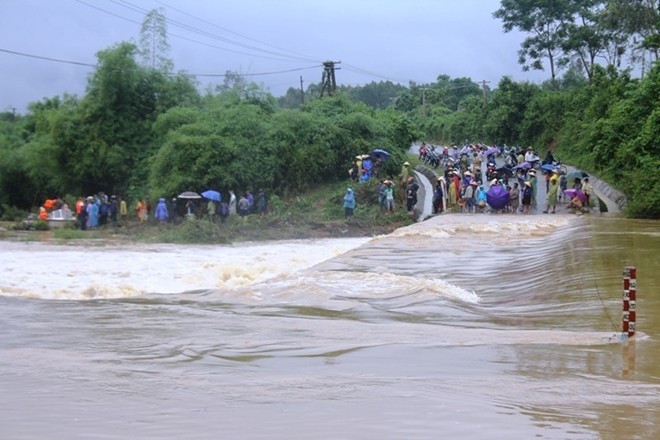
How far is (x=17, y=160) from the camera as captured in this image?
46.3 metres

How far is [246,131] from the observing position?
124 ft

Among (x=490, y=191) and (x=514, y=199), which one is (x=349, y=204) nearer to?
(x=490, y=191)

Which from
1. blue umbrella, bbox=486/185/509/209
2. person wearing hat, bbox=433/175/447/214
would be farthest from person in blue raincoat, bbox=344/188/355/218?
blue umbrella, bbox=486/185/509/209

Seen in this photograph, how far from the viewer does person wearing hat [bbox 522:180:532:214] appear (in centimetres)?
2886

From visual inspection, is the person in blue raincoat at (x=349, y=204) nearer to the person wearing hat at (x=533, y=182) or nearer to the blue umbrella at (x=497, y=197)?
the blue umbrella at (x=497, y=197)

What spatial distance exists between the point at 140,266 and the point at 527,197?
46.9 feet

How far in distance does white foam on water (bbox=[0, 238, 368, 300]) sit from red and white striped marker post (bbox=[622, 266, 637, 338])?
1029cm

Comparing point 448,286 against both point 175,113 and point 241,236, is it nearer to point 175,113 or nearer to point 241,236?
point 241,236

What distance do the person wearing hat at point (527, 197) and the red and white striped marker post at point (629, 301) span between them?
20023 millimetres

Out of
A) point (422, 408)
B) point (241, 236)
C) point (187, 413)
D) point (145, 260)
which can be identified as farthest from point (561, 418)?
point (241, 236)

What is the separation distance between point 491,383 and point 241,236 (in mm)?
24013

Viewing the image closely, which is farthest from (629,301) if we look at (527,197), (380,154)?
(380,154)

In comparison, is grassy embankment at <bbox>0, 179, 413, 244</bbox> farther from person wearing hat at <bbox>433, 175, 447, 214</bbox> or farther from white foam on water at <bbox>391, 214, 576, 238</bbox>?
white foam on water at <bbox>391, 214, 576, 238</bbox>

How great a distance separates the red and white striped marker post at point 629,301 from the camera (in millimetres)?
8531
